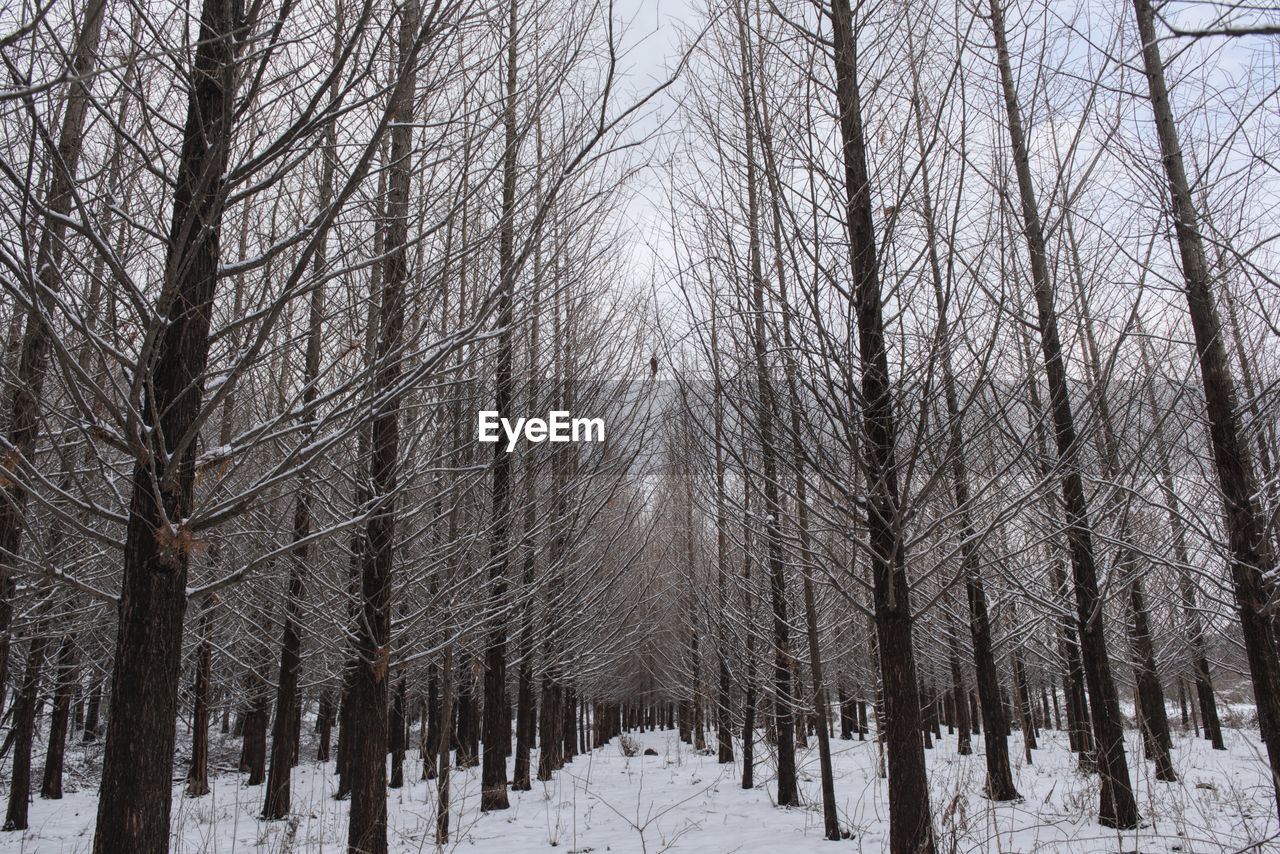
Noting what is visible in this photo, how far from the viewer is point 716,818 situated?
849cm

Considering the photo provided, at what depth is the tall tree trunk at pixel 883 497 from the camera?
3.39 metres

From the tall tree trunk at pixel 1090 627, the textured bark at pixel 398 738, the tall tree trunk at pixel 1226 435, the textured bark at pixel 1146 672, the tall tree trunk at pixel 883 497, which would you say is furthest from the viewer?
the textured bark at pixel 398 738

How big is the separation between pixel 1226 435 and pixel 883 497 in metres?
2.78

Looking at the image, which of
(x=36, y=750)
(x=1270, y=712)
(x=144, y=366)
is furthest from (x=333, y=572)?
(x=36, y=750)

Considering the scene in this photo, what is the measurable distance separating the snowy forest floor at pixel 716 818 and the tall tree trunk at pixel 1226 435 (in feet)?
1.90

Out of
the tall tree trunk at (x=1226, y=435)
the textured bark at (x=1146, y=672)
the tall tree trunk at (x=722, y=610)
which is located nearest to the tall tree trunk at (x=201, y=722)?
the tall tree trunk at (x=722, y=610)

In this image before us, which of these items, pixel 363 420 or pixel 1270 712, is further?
pixel 1270 712

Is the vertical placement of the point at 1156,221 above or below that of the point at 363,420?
above

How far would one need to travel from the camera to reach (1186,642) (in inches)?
512

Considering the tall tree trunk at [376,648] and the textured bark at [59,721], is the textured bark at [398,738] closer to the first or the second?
the textured bark at [59,721]

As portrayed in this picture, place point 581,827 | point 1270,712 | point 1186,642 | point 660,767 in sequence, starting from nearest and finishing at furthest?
1. point 1270,712
2. point 581,827
3. point 1186,642
4. point 660,767

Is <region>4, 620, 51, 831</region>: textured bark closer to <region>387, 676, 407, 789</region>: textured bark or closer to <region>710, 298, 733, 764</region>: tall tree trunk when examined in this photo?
<region>387, 676, 407, 789</region>: textured bark

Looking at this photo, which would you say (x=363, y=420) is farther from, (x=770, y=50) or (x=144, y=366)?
(x=770, y=50)

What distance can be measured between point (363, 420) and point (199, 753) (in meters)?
11.7
